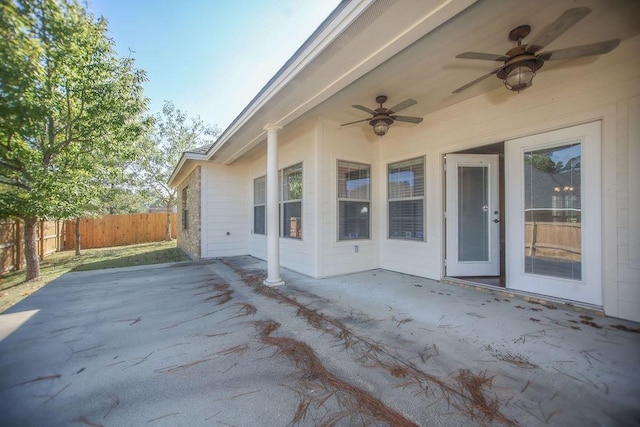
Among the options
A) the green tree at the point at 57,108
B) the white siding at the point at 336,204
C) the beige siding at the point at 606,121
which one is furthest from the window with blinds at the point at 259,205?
the beige siding at the point at 606,121

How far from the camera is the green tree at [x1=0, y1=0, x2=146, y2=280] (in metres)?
1.15

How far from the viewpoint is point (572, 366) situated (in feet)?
6.21

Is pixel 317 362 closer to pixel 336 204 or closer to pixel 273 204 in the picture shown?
pixel 273 204

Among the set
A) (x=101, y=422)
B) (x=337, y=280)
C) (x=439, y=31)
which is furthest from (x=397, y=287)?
(x=101, y=422)

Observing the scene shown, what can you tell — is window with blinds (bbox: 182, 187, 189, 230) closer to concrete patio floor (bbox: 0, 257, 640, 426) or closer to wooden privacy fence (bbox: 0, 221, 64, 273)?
wooden privacy fence (bbox: 0, 221, 64, 273)

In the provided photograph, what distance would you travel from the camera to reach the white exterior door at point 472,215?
14.0ft

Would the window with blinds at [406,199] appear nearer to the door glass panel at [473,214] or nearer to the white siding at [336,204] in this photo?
the white siding at [336,204]

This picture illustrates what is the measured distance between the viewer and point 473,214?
4.34m

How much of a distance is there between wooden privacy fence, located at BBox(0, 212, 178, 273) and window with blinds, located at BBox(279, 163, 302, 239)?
6.31 metres

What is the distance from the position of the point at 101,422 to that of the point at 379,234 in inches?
179

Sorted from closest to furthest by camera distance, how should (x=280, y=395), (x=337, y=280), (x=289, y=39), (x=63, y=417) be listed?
(x=63, y=417) → (x=280, y=395) → (x=289, y=39) → (x=337, y=280)

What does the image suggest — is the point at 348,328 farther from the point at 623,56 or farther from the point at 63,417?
the point at 623,56

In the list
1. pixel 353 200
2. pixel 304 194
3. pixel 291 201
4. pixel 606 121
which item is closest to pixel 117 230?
pixel 291 201

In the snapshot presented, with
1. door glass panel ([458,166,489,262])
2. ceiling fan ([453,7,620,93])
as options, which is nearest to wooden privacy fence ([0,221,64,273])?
ceiling fan ([453,7,620,93])
